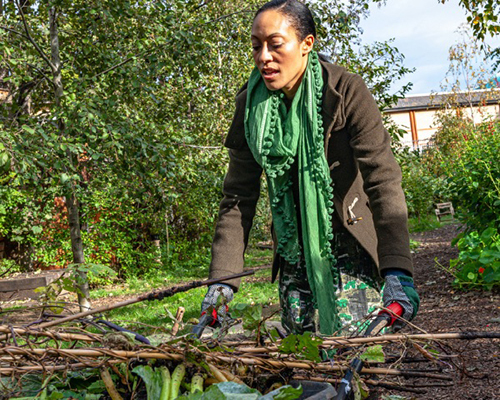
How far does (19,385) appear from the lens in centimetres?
104

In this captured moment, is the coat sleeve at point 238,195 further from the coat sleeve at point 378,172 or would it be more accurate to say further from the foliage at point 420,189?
the foliage at point 420,189

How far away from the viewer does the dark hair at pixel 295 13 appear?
2270mm

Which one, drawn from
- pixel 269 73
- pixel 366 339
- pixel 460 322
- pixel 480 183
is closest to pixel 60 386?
pixel 366 339

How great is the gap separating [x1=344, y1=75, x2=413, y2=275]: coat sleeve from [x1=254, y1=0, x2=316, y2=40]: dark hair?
11.2 inches

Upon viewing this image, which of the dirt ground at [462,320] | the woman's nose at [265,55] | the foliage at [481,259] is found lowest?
the dirt ground at [462,320]

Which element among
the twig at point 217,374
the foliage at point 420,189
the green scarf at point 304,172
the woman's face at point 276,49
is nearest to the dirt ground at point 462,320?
the green scarf at point 304,172

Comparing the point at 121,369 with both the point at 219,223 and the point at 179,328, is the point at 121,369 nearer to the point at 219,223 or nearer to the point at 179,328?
the point at 179,328

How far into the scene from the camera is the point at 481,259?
5688mm

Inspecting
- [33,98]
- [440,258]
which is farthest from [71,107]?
[440,258]

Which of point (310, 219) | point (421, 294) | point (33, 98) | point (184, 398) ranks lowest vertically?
point (421, 294)

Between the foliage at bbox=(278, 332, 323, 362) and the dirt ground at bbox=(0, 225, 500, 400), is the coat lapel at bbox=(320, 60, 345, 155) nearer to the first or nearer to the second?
the dirt ground at bbox=(0, 225, 500, 400)

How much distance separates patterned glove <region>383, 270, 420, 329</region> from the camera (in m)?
1.71

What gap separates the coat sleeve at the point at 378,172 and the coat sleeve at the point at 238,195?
486 mm

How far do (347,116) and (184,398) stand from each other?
1517mm
